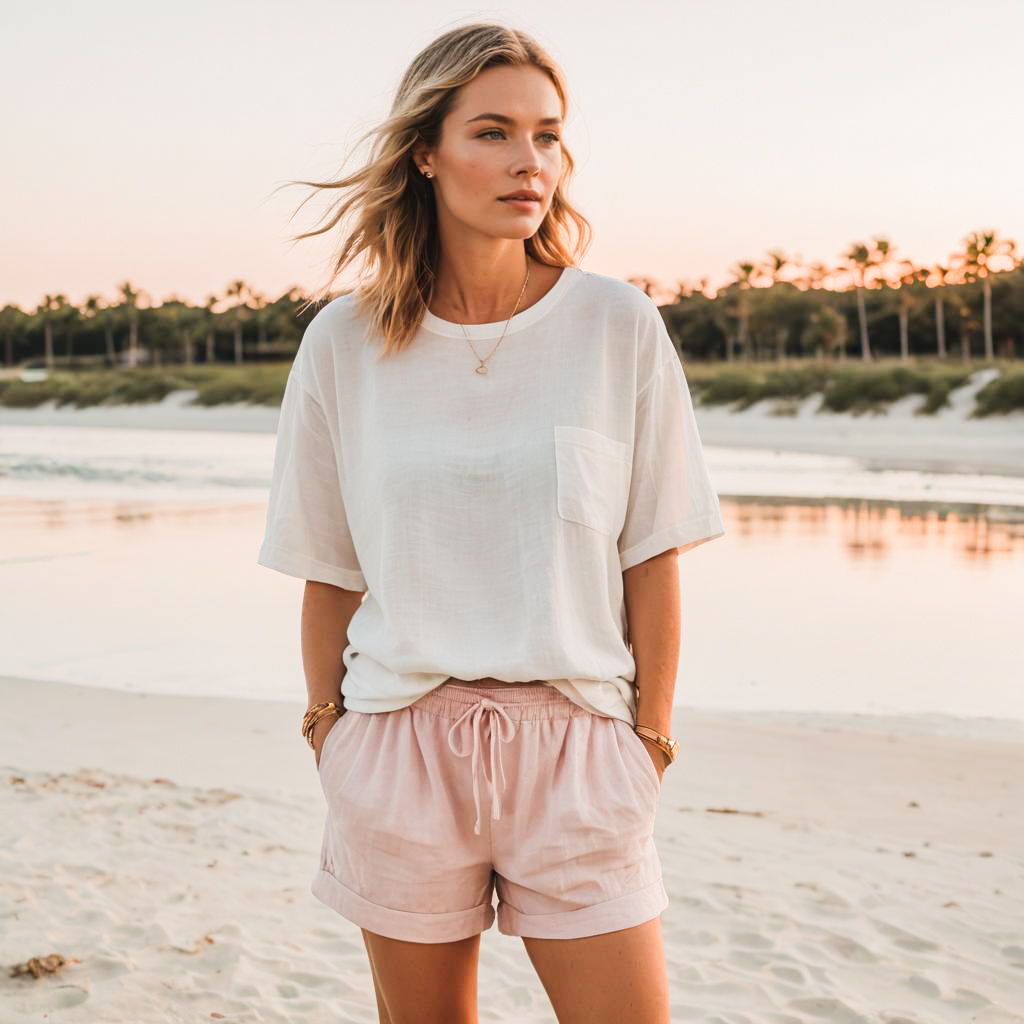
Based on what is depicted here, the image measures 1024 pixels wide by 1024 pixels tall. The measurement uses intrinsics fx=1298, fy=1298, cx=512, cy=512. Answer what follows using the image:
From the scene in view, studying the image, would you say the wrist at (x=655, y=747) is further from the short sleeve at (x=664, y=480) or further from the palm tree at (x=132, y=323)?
the palm tree at (x=132, y=323)

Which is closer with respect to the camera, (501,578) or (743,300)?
(501,578)

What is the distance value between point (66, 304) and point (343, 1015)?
9006cm

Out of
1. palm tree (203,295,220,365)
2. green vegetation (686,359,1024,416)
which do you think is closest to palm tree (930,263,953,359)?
green vegetation (686,359,1024,416)

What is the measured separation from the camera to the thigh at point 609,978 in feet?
5.91

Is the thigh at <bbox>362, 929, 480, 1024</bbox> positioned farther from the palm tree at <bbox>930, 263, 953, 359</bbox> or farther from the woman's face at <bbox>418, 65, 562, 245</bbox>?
the palm tree at <bbox>930, 263, 953, 359</bbox>

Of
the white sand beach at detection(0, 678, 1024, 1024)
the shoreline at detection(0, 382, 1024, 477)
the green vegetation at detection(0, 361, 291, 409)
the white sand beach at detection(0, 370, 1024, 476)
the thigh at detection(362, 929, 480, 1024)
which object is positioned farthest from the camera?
the green vegetation at detection(0, 361, 291, 409)

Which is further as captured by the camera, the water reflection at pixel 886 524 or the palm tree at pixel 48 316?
the palm tree at pixel 48 316

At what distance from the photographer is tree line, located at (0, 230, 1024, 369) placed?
2206 inches

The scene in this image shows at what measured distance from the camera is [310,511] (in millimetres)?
2143

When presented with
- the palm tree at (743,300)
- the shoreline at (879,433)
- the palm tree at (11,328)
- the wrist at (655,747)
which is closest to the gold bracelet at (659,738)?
the wrist at (655,747)

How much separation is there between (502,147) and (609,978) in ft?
4.01

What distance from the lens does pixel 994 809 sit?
5.07m

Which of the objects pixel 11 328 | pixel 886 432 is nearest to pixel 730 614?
pixel 886 432

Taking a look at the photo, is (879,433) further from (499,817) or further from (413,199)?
(499,817)
